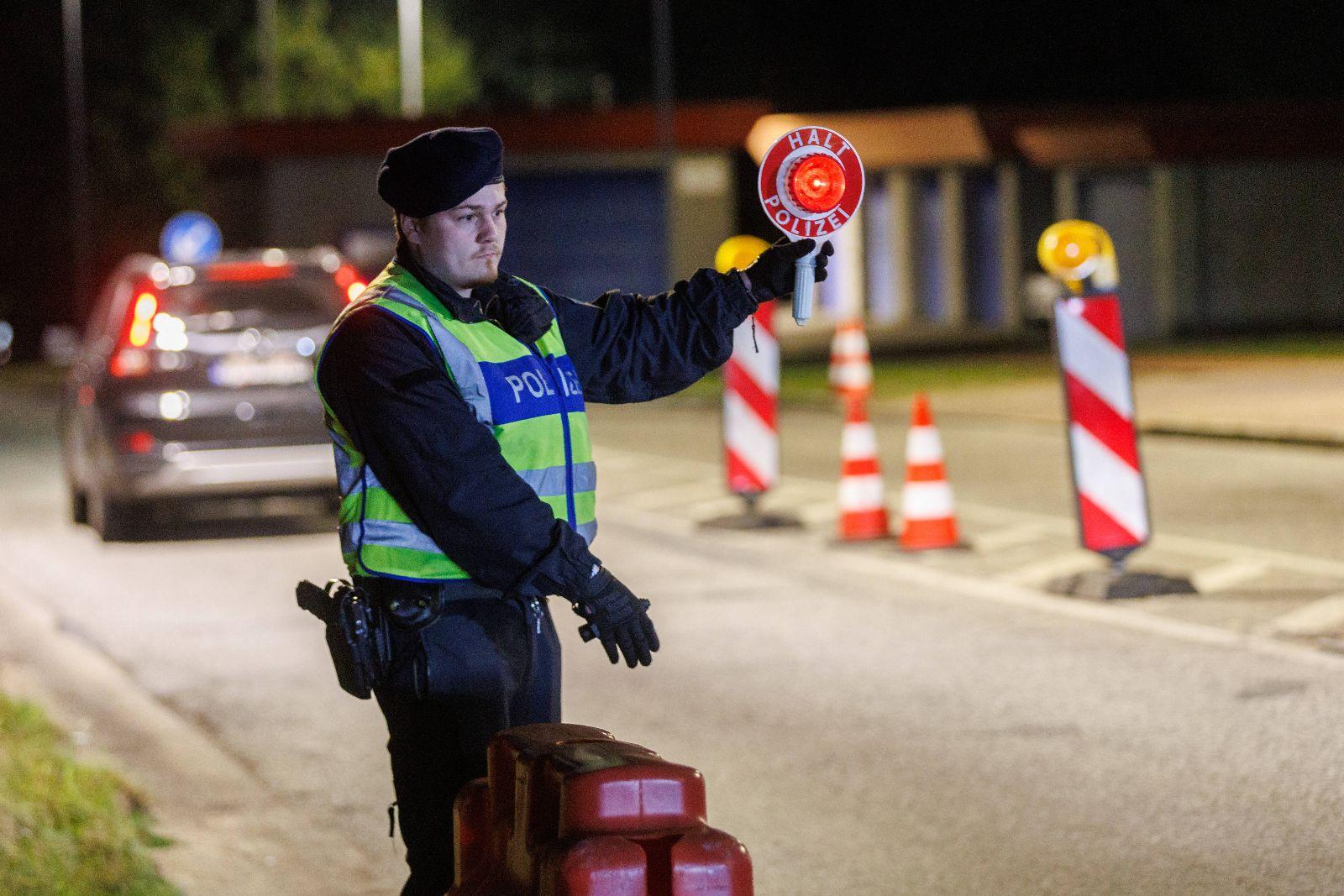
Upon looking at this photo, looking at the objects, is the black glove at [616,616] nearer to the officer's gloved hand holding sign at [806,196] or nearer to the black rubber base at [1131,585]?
the officer's gloved hand holding sign at [806,196]

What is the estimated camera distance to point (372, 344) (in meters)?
3.68

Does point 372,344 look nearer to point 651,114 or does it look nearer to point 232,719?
point 232,719

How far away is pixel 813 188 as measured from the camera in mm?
3920

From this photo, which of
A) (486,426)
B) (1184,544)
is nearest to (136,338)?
(1184,544)

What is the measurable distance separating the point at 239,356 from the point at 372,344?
350 inches

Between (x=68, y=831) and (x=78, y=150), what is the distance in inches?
1607

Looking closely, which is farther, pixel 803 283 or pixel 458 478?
pixel 803 283

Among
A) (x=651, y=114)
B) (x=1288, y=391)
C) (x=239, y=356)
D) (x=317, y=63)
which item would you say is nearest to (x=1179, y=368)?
(x=1288, y=391)

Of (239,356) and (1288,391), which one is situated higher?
(239,356)

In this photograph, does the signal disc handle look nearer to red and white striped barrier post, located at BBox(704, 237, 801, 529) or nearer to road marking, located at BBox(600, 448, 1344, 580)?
road marking, located at BBox(600, 448, 1344, 580)

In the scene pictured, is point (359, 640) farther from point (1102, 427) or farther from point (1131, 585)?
point (1131, 585)

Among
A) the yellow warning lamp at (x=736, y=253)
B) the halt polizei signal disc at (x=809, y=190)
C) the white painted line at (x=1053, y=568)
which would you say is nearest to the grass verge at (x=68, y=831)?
the halt polizei signal disc at (x=809, y=190)

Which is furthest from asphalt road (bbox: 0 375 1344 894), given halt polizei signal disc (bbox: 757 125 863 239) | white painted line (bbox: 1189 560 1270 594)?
halt polizei signal disc (bbox: 757 125 863 239)

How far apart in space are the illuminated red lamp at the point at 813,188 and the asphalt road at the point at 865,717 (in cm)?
220
